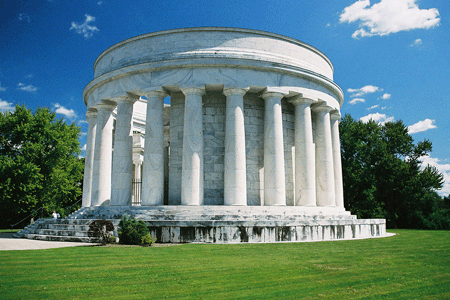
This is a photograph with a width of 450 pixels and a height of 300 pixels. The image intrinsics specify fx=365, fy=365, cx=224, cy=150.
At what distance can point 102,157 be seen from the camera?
36.7m

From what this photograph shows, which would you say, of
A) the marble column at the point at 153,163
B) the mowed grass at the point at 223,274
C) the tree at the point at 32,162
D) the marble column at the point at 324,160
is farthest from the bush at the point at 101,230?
the tree at the point at 32,162

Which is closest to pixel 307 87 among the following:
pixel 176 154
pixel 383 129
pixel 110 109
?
pixel 176 154

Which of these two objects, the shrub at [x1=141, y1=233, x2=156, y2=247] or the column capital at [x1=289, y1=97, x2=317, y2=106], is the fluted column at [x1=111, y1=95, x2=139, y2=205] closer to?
the shrub at [x1=141, y1=233, x2=156, y2=247]

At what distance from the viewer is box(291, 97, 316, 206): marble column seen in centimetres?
3444

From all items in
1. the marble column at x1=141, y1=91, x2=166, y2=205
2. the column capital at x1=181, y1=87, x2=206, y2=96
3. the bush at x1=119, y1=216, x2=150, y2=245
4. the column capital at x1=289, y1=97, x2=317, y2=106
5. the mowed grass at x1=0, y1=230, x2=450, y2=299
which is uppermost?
the column capital at x1=289, y1=97, x2=317, y2=106

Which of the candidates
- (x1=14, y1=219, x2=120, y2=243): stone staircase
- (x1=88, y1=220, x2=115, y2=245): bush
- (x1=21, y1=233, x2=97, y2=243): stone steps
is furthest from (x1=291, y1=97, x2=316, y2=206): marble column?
(x1=21, y1=233, x2=97, y2=243): stone steps

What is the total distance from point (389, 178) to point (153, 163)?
4921 cm

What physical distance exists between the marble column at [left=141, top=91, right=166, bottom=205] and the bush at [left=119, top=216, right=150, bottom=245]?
8060mm

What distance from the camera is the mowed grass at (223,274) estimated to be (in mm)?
10562

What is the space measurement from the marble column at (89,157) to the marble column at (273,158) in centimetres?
1895

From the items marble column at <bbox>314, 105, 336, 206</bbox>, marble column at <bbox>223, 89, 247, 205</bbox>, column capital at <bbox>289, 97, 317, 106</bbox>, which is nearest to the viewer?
marble column at <bbox>223, 89, 247, 205</bbox>

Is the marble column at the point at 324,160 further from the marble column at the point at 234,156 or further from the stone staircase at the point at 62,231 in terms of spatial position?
the stone staircase at the point at 62,231

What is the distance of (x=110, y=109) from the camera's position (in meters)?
37.9

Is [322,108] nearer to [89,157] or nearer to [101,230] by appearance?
[89,157]
